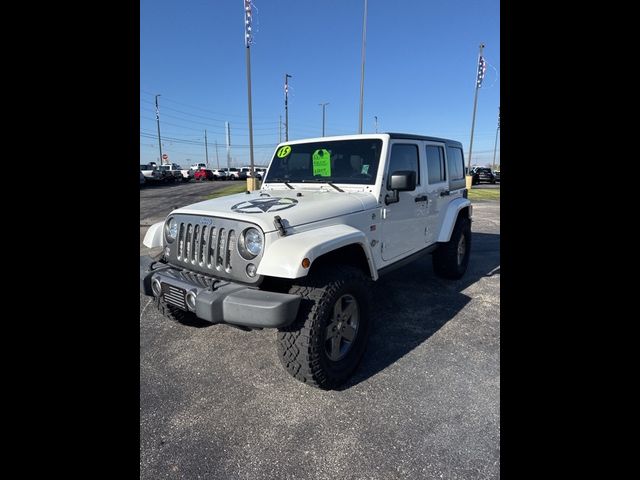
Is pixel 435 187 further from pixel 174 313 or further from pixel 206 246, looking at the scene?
pixel 174 313

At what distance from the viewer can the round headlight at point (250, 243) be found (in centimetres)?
255

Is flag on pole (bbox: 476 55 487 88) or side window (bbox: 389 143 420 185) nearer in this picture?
side window (bbox: 389 143 420 185)

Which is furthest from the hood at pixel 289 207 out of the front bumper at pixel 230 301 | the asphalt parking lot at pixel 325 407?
the asphalt parking lot at pixel 325 407

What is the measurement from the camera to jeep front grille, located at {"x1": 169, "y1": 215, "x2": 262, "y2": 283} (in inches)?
103

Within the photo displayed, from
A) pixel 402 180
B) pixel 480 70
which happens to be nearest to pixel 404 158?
pixel 402 180

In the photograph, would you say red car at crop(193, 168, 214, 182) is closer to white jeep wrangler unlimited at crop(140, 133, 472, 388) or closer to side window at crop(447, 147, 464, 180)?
side window at crop(447, 147, 464, 180)

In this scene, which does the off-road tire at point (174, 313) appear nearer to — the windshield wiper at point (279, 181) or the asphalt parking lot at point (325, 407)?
the asphalt parking lot at point (325, 407)

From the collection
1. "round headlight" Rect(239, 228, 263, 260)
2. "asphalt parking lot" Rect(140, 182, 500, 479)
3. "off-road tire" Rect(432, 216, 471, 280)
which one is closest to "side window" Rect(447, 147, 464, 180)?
"off-road tire" Rect(432, 216, 471, 280)

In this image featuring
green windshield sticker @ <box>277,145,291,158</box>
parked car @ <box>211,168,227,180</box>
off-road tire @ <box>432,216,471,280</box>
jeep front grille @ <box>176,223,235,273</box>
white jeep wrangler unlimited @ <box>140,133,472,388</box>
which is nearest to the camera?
white jeep wrangler unlimited @ <box>140,133,472,388</box>

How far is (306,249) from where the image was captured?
2373mm

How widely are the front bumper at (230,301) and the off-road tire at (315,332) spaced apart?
191 mm

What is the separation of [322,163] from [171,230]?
1660 mm

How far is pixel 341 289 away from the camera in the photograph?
2.64 metres
